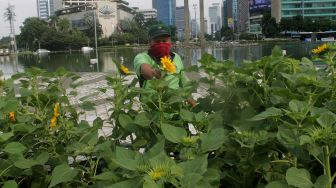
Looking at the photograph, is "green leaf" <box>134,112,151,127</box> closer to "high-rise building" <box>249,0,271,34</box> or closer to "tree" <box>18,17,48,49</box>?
"tree" <box>18,17,48,49</box>

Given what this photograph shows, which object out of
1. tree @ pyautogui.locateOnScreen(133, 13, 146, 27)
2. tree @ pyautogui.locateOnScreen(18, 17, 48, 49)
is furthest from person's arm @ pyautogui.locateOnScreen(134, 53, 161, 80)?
tree @ pyautogui.locateOnScreen(133, 13, 146, 27)

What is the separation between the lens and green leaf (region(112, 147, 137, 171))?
721mm

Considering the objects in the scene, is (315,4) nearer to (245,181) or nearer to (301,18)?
(301,18)

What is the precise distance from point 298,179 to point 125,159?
0.30 metres

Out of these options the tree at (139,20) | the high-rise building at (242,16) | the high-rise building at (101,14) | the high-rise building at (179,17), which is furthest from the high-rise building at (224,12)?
the high-rise building at (101,14)

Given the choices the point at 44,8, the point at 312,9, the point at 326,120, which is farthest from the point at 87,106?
the point at 44,8

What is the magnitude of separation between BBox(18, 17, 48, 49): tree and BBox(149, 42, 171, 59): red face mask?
7551 cm

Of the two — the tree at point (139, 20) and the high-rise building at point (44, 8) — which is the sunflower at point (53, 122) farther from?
the high-rise building at point (44, 8)

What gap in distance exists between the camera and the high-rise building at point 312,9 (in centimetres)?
6969

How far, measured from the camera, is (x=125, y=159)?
2.48 feet

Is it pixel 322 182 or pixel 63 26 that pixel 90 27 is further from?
pixel 322 182

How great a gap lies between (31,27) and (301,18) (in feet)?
151

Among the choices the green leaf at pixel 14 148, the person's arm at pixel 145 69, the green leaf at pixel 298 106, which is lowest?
the green leaf at pixel 14 148

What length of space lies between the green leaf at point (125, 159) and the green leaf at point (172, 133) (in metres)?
0.08
